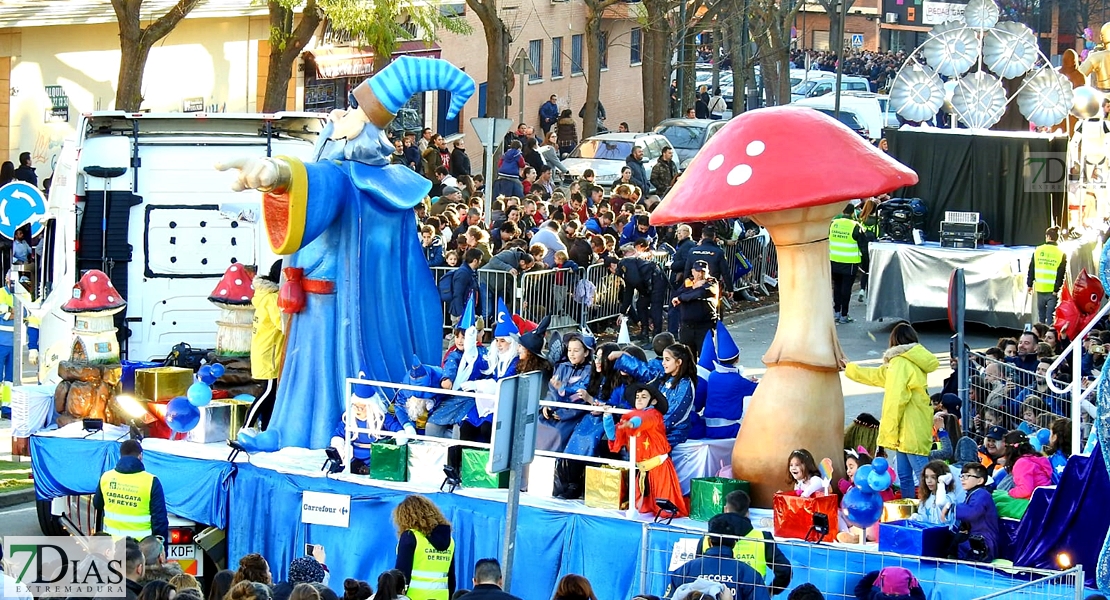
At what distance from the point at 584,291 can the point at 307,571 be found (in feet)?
39.7

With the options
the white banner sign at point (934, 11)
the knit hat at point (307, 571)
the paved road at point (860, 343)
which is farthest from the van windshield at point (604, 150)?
the white banner sign at point (934, 11)

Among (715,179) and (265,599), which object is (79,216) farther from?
(265,599)

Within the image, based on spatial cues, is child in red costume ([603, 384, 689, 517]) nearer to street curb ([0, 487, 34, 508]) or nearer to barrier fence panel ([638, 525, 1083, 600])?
barrier fence panel ([638, 525, 1083, 600])

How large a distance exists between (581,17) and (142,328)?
34.8 meters

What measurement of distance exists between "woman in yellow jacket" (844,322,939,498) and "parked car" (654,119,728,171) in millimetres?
25278

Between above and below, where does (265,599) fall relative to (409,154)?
below

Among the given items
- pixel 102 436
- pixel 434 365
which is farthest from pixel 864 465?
pixel 102 436

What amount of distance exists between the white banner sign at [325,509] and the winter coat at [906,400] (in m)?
3.59

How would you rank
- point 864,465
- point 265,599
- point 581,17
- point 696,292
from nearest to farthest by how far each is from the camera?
point 265,599 < point 864,465 < point 696,292 < point 581,17

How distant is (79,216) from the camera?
15000 millimetres

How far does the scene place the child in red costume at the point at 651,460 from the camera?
38.9ft

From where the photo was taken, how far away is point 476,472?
40.9ft

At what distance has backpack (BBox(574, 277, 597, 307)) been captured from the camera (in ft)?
72.1

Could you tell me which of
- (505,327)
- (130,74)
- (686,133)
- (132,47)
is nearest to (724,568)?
(505,327)
